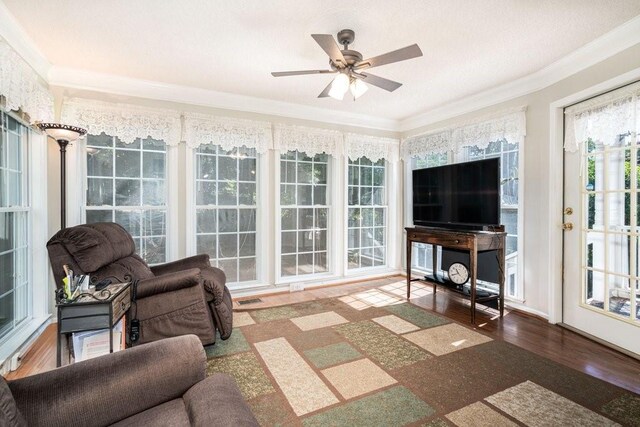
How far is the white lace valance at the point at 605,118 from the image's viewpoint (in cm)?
247

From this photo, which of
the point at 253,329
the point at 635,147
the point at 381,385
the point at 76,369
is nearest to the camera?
the point at 76,369

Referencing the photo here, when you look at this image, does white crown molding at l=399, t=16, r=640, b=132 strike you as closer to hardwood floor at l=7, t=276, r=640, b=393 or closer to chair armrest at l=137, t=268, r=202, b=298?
hardwood floor at l=7, t=276, r=640, b=393

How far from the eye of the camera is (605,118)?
105 inches

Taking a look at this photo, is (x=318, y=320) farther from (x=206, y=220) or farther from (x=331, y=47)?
(x=331, y=47)

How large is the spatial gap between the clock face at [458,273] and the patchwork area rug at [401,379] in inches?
27.2

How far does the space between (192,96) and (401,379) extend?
11.7 ft

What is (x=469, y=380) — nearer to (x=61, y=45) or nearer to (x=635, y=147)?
(x=635, y=147)

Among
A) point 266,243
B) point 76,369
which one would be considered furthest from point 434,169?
point 76,369

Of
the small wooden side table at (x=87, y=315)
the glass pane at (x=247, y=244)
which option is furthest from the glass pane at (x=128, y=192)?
the small wooden side table at (x=87, y=315)

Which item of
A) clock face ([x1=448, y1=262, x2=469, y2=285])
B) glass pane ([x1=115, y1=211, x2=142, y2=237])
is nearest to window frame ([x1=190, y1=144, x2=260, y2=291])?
glass pane ([x1=115, y1=211, x2=142, y2=237])

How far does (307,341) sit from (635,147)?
3061 millimetres

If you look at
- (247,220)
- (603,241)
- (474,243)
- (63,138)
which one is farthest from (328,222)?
(63,138)

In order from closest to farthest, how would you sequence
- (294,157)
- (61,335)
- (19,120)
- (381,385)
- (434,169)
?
(61,335) → (381,385) → (19,120) → (434,169) → (294,157)

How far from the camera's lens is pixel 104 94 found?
133 inches
